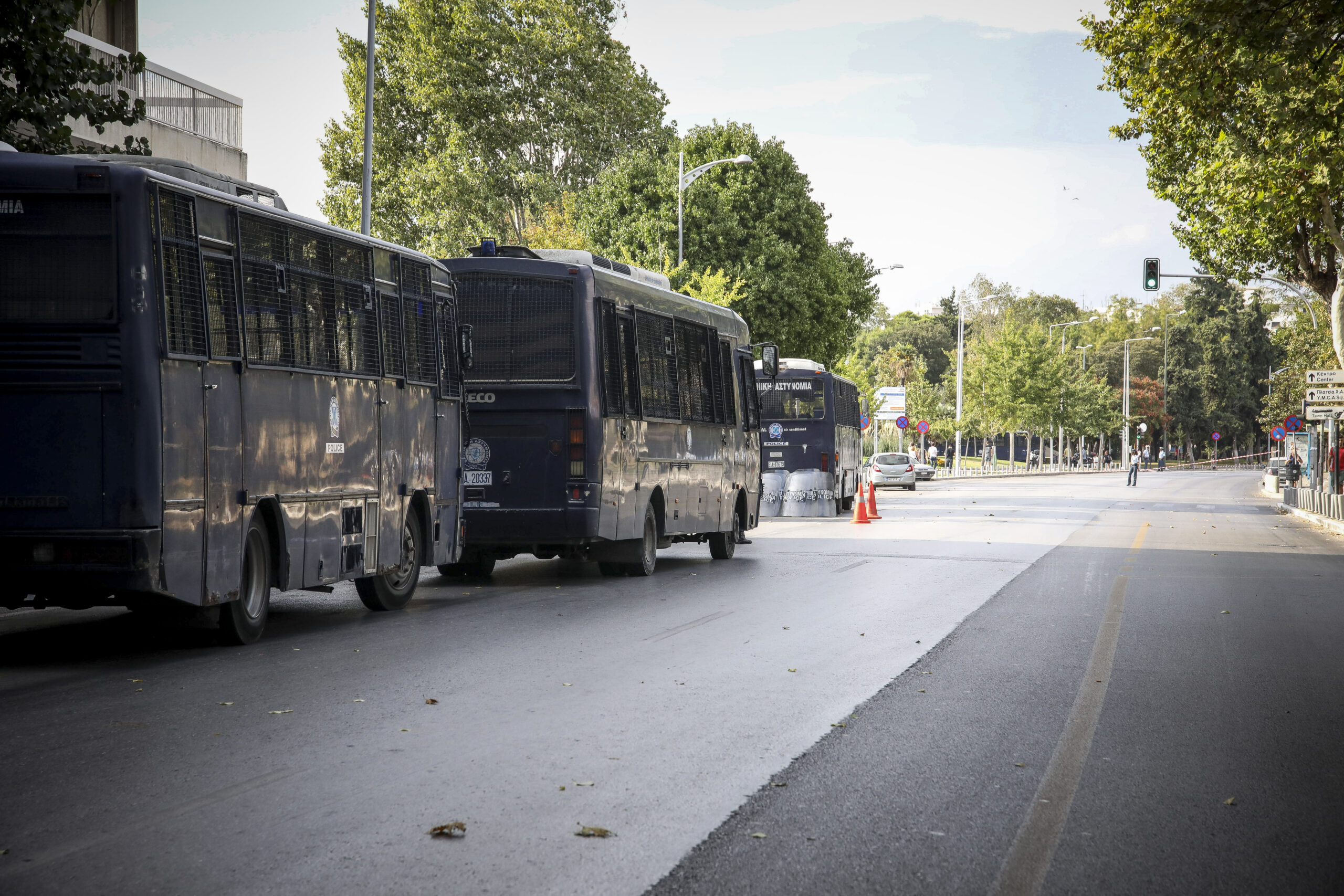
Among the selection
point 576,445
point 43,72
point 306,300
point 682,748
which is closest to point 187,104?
point 43,72

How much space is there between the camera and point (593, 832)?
5453 millimetres

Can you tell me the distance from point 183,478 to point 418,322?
4.27 meters

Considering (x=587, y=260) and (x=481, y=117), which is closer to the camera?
(x=587, y=260)

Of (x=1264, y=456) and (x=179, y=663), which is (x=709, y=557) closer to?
(x=179, y=663)

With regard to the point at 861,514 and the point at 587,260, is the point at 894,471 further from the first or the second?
the point at 587,260

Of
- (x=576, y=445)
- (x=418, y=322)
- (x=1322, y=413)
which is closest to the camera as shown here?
(x=418, y=322)

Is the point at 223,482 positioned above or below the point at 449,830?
above

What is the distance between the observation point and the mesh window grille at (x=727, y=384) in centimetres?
1959

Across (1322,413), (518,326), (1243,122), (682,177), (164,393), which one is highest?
(682,177)

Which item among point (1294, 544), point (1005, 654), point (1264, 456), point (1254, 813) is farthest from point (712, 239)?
point (1264, 456)

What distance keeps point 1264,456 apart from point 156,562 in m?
150

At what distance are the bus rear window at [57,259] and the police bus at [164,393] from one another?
10 mm

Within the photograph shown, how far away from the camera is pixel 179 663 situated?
9.62 meters

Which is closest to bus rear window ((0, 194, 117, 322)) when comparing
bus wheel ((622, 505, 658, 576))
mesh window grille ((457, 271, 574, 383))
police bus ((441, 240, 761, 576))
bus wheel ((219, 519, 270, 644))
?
bus wheel ((219, 519, 270, 644))
